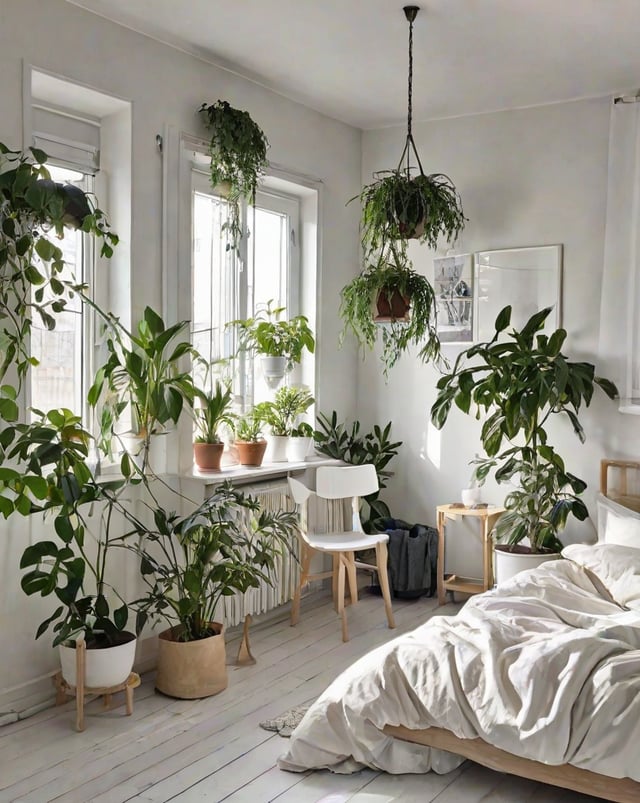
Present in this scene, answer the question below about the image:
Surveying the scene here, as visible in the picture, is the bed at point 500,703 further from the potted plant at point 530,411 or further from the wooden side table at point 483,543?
the wooden side table at point 483,543

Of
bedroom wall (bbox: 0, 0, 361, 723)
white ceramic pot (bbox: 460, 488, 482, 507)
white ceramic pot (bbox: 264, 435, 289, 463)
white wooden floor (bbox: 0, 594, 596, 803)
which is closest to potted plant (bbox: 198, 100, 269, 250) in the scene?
bedroom wall (bbox: 0, 0, 361, 723)

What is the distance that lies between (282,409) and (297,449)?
23 cm

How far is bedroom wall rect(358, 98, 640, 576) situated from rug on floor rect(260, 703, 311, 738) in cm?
192

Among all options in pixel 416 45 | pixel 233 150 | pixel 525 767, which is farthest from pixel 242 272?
pixel 525 767

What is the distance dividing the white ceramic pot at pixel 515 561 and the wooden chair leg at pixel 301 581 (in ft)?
3.12

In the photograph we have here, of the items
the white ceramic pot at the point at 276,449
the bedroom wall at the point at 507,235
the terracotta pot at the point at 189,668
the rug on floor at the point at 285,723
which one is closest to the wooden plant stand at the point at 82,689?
Answer: the terracotta pot at the point at 189,668

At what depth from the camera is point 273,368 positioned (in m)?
4.45

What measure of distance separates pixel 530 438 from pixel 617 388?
0.50 meters

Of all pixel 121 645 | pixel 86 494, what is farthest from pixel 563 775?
pixel 86 494

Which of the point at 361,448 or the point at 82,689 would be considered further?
the point at 361,448

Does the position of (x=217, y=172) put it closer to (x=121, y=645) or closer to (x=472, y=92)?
(x=472, y=92)

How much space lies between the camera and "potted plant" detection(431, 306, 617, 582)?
416cm

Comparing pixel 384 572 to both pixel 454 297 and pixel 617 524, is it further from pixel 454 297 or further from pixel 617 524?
pixel 454 297

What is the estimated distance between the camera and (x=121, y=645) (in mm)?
3201
